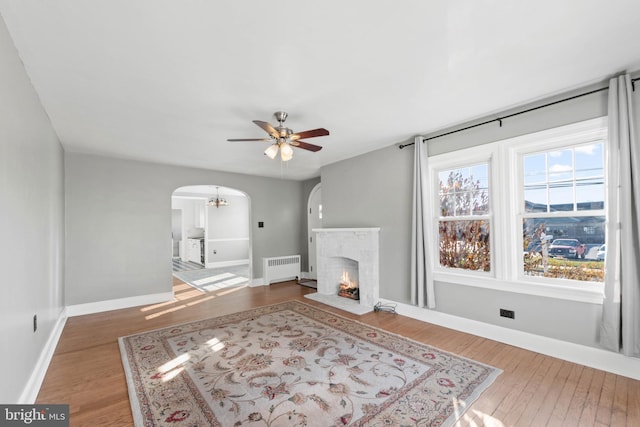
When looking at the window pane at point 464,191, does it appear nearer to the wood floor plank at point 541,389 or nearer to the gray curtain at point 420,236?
the gray curtain at point 420,236

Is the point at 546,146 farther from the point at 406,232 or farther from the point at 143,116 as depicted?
the point at 143,116

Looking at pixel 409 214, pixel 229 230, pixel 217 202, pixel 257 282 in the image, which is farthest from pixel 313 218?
pixel 229 230

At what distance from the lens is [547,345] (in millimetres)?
2828

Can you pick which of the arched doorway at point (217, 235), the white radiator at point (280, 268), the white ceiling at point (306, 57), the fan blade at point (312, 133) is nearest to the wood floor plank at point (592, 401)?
the white ceiling at point (306, 57)

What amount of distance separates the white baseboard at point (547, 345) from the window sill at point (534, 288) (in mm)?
452

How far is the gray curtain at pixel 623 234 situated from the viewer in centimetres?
232

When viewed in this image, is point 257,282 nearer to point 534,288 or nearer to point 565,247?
point 534,288

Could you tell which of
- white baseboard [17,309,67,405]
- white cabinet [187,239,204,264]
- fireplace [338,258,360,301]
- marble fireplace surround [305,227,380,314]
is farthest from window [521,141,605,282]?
white cabinet [187,239,204,264]

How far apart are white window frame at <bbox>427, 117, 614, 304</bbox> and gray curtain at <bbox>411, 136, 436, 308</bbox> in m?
0.26

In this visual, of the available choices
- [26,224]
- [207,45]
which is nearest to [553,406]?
[207,45]

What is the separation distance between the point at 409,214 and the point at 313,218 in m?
3.35

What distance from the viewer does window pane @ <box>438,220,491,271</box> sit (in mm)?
3459

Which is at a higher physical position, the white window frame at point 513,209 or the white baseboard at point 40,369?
the white window frame at point 513,209

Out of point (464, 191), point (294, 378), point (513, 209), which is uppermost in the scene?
point (464, 191)
